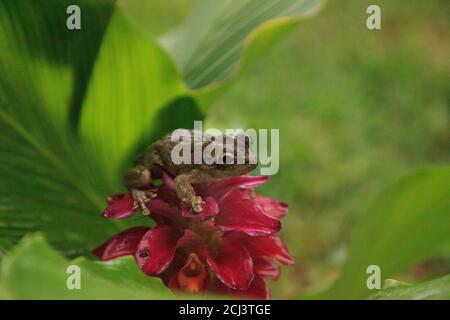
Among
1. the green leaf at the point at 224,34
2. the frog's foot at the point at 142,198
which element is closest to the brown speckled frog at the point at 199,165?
the frog's foot at the point at 142,198

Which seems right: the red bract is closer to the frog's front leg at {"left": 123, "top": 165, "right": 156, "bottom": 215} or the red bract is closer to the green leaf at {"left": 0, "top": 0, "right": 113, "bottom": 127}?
the frog's front leg at {"left": 123, "top": 165, "right": 156, "bottom": 215}

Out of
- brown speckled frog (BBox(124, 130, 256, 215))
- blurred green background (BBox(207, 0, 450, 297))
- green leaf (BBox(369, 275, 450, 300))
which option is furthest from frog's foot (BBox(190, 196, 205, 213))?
blurred green background (BBox(207, 0, 450, 297))

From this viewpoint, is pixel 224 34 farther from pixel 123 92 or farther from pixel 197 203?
pixel 197 203

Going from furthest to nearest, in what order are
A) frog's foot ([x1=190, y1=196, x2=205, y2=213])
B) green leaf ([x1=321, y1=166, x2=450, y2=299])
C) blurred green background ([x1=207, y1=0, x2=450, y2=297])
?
blurred green background ([x1=207, y1=0, x2=450, y2=297]) → green leaf ([x1=321, y1=166, x2=450, y2=299]) → frog's foot ([x1=190, y1=196, x2=205, y2=213])

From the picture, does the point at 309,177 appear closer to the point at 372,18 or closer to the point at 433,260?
the point at 433,260

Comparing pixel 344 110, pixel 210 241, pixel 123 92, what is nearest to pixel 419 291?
pixel 210 241

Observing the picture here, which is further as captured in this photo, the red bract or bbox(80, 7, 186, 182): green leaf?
bbox(80, 7, 186, 182): green leaf
